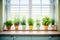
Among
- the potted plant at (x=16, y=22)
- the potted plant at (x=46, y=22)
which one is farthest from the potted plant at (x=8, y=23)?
the potted plant at (x=46, y=22)

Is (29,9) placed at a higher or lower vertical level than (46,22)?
higher

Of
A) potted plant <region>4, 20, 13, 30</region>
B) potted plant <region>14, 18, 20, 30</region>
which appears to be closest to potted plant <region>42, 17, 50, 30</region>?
potted plant <region>14, 18, 20, 30</region>

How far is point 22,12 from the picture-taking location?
366cm

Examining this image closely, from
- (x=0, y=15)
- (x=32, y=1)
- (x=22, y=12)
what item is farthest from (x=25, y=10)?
(x=0, y=15)

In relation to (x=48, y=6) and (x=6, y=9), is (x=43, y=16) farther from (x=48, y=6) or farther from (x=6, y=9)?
(x=6, y=9)

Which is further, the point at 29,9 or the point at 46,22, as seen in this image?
the point at 29,9

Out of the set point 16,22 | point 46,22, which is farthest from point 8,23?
point 46,22

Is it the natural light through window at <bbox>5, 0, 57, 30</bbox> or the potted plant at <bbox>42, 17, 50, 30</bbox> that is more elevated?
the natural light through window at <bbox>5, 0, 57, 30</bbox>

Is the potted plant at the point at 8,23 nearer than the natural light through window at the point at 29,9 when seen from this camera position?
Yes

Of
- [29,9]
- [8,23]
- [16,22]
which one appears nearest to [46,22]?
[29,9]

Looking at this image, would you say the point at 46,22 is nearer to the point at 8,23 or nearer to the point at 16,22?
the point at 16,22

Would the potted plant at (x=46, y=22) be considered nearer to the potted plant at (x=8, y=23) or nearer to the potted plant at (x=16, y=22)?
the potted plant at (x=16, y=22)

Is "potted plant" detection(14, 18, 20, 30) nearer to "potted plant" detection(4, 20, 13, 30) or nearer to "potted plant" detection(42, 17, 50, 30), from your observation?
"potted plant" detection(4, 20, 13, 30)

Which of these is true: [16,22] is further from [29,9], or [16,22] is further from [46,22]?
[46,22]
